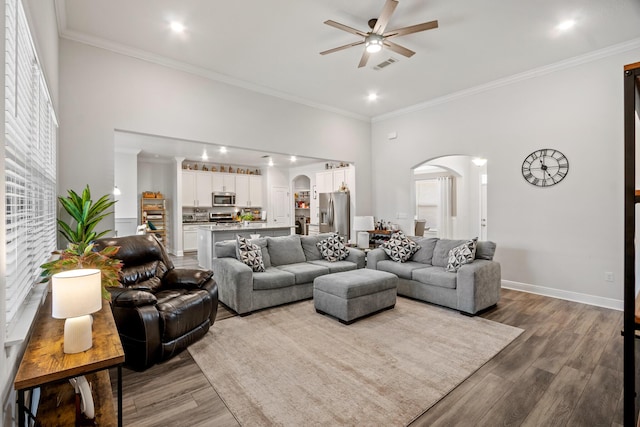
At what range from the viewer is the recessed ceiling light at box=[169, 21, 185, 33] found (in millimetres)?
3322

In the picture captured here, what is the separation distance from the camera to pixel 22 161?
1695mm

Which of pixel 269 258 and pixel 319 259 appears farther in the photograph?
pixel 319 259

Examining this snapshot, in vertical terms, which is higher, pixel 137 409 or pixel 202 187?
pixel 202 187

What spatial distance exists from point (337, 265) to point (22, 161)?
3.69 metres

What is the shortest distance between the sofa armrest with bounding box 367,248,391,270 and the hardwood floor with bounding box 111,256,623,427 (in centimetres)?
208

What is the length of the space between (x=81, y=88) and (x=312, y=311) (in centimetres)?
376

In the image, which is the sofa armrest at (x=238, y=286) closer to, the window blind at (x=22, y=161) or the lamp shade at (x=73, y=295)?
the window blind at (x=22, y=161)

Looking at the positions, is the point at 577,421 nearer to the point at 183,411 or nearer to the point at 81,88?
the point at 183,411

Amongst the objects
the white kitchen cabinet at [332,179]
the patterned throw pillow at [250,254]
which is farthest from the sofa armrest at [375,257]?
the white kitchen cabinet at [332,179]

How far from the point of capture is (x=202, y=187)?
30.2ft

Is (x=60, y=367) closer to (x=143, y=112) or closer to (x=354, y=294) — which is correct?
(x=354, y=294)

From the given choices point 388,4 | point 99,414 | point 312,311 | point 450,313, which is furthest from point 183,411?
point 388,4

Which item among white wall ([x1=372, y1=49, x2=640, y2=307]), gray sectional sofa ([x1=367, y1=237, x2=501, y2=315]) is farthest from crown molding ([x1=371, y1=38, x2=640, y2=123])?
gray sectional sofa ([x1=367, y1=237, x2=501, y2=315])

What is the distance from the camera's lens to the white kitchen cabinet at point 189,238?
8859 mm
